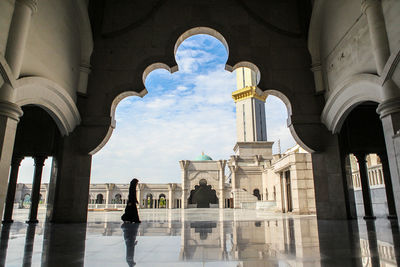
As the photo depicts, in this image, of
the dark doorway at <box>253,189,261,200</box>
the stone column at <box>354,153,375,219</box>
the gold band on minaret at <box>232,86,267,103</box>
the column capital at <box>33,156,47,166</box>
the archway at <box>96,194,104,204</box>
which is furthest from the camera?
the gold band on minaret at <box>232,86,267,103</box>

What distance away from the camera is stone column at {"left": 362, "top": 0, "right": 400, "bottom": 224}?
593 centimetres

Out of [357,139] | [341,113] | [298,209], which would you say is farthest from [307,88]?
[298,209]

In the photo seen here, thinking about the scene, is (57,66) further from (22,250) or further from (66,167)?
(22,250)

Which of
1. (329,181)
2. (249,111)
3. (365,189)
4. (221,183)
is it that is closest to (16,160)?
(329,181)

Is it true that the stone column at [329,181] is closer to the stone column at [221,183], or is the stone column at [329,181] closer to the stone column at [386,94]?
the stone column at [386,94]

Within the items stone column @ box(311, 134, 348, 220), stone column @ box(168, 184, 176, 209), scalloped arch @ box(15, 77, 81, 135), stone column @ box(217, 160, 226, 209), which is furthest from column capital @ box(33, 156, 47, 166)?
stone column @ box(168, 184, 176, 209)

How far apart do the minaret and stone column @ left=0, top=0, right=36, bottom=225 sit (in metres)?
35.6

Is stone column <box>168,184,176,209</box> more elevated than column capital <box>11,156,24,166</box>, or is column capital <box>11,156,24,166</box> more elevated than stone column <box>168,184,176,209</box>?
column capital <box>11,156,24,166</box>

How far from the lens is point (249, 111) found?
1640 inches

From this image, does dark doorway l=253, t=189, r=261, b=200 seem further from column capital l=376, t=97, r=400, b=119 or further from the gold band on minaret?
column capital l=376, t=97, r=400, b=119

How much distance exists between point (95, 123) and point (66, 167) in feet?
5.83

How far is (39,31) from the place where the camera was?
777cm

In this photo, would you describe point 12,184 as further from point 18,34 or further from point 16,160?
point 18,34

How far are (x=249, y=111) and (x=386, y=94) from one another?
35.8m
